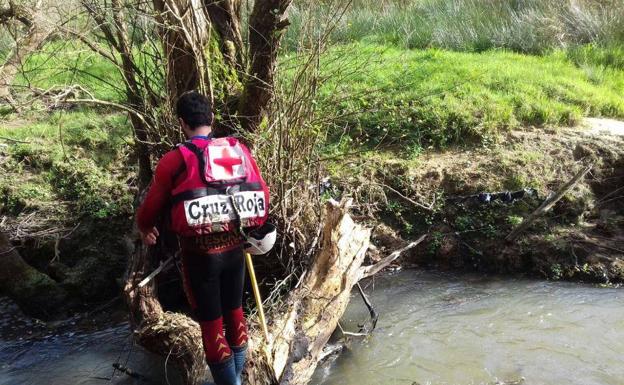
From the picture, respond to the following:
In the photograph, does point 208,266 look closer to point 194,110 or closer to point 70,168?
point 194,110

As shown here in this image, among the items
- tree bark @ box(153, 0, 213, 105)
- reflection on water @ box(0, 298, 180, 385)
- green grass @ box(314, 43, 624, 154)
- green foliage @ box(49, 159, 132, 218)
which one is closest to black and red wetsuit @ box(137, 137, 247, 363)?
reflection on water @ box(0, 298, 180, 385)

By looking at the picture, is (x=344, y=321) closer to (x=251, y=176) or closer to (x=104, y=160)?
(x=251, y=176)

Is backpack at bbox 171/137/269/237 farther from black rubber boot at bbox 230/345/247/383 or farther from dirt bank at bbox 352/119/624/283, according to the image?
dirt bank at bbox 352/119/624/283

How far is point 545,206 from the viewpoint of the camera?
6.70 m

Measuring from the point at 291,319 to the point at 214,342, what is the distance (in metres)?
1.05

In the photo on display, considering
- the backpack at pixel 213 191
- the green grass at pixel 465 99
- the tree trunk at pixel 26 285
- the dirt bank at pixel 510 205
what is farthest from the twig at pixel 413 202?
the tree trunk at pixel 26 285

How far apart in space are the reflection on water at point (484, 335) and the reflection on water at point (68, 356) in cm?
172

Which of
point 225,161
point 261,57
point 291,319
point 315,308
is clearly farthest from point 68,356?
point 261,57

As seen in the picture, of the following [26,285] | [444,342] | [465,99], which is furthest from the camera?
[465,99]

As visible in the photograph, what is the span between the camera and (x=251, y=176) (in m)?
3.97

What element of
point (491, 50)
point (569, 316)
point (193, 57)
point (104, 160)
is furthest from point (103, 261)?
point (491, 50)

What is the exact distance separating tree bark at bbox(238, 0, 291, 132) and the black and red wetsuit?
Answer: 189 centimetres

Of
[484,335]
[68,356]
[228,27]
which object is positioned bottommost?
[484,335]

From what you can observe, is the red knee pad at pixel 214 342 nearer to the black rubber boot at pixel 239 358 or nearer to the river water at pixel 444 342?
the black rubber boot at pixel 239 358
